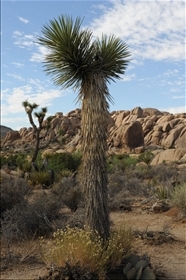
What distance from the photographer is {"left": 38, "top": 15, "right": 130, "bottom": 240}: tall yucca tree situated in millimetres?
6520

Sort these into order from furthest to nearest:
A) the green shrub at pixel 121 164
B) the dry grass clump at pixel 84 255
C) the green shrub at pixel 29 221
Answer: the green shrub at pixel 121 164, the green shrub at pixel 29 221, the dry grass clump at pixel 84 255

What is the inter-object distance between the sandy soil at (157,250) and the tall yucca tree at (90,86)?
132 cm

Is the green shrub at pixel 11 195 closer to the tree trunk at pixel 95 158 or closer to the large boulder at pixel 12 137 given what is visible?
the tree trunk at pixel 95 158

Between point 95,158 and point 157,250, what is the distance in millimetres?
2777

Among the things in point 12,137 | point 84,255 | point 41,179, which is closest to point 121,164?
point 41,179

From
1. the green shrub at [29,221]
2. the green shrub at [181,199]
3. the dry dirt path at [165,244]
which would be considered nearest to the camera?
the dry dirt path at [165,244]

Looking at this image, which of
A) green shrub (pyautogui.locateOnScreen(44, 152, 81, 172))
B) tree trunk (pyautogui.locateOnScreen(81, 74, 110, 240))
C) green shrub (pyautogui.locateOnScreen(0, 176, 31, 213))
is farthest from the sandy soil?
green shrub (pyautogui.locateOnScreen(44, 152, 81, 172))

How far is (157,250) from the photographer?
7730mm

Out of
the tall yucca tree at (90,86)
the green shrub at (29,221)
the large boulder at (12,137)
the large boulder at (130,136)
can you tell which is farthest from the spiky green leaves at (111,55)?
the large boulder at (12,137)

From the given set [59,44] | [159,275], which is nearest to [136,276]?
[159,275]

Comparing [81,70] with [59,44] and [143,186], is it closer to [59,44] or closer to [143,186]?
[59,44]

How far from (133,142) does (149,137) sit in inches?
503

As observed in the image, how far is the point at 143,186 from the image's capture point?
49.9 feet

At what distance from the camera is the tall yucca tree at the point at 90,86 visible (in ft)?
21.4
